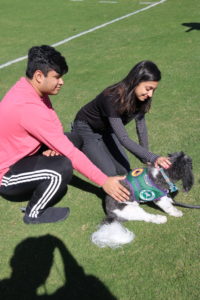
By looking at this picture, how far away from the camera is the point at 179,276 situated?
326cm

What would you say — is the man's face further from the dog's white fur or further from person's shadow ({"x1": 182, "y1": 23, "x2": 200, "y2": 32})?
person's shadow ({"x1": 182, "y1": 23, "x2": 200, "y2": 32})

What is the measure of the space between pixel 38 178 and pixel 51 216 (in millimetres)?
493

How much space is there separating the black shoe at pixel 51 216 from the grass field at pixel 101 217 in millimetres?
69

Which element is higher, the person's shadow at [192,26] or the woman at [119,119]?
the woman at [119,119]

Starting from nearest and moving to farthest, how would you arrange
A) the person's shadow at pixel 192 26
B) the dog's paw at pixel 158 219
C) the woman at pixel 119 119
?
the woman at pixel 119 119, the dog's paw at pixel 158 219, the person's shadow at pixel 192 26

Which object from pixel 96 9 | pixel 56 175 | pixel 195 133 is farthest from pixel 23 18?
pixel 56 175

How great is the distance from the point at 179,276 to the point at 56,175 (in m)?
1.64

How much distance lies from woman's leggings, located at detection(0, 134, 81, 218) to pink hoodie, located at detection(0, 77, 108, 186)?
0.18 metres

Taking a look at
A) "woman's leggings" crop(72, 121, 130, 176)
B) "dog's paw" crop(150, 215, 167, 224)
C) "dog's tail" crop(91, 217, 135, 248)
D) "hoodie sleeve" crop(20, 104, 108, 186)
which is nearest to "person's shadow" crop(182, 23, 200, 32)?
"woman's leggings" crop(72, 121, 130, 176)

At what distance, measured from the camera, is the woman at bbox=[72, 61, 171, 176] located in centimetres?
381

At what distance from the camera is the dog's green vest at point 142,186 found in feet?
12.2

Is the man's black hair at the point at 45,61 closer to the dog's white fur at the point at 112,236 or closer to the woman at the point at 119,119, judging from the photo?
the woman at the point at 119,119

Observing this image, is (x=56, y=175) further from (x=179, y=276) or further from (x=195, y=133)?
(x=195, y=133)

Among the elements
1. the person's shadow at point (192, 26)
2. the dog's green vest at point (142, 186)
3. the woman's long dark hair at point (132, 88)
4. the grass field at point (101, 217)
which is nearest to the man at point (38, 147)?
the dog's green vest at point (142, 186)
